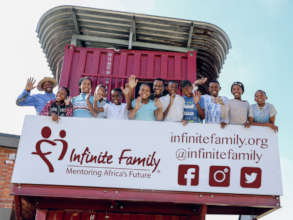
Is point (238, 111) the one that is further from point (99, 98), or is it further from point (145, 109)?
point (99, 98)

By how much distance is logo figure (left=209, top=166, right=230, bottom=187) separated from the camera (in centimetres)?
527

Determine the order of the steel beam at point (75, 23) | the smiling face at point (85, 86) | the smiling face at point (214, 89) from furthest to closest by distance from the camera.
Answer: the steel beam at point (75, 23), the smiling face at point (214, 89), the smiling face at point (85, 86)

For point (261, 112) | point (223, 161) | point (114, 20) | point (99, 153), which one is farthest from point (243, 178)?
point (114, 20)

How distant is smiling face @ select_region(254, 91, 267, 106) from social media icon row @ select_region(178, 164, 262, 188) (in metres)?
1.29

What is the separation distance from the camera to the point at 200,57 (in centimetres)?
952

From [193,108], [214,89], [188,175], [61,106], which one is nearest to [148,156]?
[188,175]

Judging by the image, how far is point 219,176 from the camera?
17.4ft

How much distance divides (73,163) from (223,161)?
7.42 ft

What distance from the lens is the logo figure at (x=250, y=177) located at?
17.4 ft

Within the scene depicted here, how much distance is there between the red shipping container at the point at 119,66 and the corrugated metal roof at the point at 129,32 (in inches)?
25.8

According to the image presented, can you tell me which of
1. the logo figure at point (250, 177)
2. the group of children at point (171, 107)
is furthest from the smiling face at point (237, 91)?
the logo figure at point (250, 177)

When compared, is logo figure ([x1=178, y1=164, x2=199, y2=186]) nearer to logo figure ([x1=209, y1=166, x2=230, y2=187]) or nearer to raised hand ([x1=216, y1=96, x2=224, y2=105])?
logo figure ([x1=209, y1=166, x2=230, y2=187])

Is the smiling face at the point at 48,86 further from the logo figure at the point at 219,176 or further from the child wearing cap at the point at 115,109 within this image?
the logo figure at the point at 219,176

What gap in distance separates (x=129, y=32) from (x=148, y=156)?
14.9 ft
